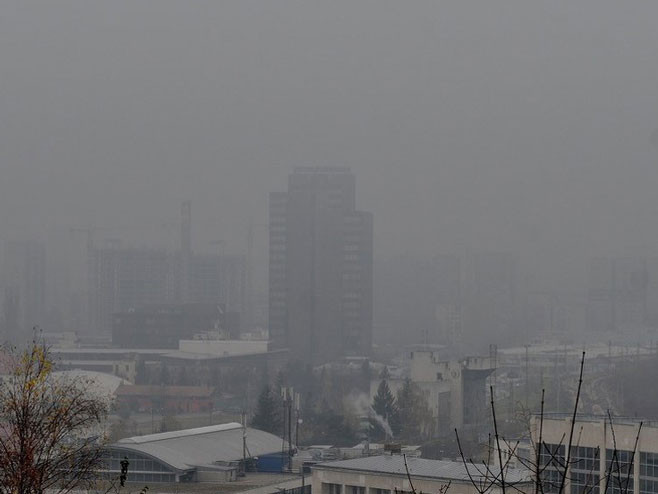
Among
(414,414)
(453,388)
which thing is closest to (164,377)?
(453,388)

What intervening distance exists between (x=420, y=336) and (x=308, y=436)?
109ft

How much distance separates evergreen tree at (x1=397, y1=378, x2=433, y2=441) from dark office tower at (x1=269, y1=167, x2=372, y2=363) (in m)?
22.7

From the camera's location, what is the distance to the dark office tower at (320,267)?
48594 millimetres

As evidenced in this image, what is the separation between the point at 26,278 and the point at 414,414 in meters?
41.5

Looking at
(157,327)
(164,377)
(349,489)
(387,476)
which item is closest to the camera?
(387,476)

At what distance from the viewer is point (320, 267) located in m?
51.0

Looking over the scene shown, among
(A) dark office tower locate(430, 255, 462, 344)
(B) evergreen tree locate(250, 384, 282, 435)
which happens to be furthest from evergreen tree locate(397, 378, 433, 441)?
(A) dark office tower locate(430, 255, 462, 344)

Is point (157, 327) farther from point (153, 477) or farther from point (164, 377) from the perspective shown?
point (153, 477)

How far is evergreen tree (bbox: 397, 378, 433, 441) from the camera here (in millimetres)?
23266

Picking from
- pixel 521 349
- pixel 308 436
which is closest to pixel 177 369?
pixel 521 349

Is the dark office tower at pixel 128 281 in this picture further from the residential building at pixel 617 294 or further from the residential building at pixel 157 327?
the residential building at pixel 617 294

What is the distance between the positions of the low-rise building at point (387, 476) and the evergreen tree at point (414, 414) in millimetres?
12493

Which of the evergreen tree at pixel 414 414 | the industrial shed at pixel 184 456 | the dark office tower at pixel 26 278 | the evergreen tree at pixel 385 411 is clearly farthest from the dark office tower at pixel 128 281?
the industrial shed at pixel 184 456

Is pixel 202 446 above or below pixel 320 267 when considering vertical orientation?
below
